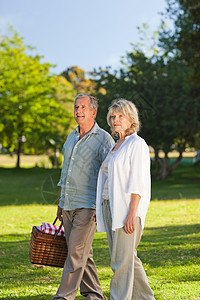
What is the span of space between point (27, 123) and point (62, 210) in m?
28.5

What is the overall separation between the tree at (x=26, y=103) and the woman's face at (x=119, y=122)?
2848 centimetres

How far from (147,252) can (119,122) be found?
4.11 metres

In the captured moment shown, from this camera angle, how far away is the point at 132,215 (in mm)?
3529

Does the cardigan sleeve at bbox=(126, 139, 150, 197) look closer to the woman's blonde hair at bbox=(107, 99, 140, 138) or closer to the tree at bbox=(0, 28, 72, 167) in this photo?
the woman's blonde hair at bbox=(107, 99, 140, 138)

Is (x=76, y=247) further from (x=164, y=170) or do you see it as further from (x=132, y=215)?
(x=164, y=170)

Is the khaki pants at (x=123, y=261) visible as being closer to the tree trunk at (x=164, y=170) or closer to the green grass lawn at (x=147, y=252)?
the green grass lawn at (x=147, y=252)

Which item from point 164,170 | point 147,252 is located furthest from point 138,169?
point 164,170

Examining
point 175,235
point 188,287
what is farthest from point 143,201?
point 175,235

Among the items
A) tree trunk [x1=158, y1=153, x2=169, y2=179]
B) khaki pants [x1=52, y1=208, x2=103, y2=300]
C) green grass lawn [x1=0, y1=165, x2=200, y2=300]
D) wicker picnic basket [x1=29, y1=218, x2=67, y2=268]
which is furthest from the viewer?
tree trunk [x1=158, y1=153, x2=169, y2=179]

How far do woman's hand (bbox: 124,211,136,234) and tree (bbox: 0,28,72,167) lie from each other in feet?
94.6

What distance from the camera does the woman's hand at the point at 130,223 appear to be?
3.53 m

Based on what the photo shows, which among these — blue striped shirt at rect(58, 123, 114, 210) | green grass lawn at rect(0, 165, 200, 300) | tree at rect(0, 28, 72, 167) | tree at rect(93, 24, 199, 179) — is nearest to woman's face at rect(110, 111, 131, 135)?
blue striped shirt at rect(58, 123, 114, 210)

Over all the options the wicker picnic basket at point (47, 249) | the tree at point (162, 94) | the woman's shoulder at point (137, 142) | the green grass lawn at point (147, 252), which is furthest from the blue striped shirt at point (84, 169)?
the tree at point (162, 94)

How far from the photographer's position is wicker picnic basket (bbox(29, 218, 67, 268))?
14.4ft
